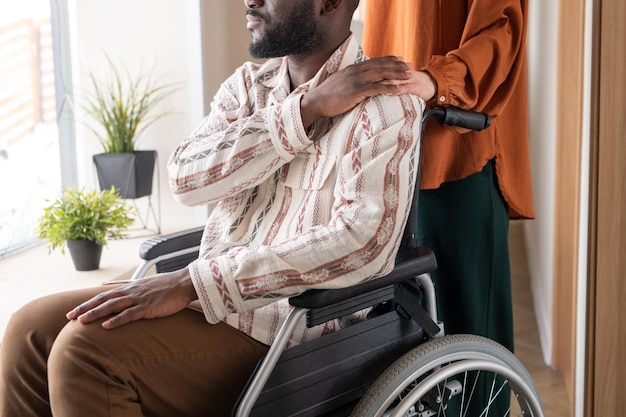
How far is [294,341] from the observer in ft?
4.46

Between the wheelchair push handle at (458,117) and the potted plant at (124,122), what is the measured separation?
1.82m

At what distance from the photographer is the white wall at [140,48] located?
3225 mm

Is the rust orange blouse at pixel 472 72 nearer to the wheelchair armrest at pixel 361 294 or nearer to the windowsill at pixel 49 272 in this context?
the wheelchair armrest at pixel 361 294

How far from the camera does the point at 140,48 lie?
129 inches

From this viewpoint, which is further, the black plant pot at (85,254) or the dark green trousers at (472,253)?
the black plant pot at (85,254)

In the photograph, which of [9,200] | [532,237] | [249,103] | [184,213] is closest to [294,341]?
[249,103]

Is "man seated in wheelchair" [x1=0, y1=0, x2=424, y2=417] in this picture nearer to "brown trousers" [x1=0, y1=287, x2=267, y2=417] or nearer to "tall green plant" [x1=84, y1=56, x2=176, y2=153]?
"brown trousers" [x1=0, y1=287, x2=267, y2=417]

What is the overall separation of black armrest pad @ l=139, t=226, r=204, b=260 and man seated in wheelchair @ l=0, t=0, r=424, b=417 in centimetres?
11

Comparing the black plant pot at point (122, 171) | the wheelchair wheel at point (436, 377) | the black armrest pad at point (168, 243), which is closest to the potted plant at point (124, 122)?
the black plant pot at point (122, 171)

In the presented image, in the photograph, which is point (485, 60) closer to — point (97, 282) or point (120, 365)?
point (120, 365)

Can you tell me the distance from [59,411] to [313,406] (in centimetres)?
39

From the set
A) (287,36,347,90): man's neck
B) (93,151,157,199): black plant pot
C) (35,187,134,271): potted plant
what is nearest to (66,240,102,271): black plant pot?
(35,187,134,271): potted plant

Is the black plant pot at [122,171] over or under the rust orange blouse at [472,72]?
under

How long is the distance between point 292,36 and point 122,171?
68.4 inches
